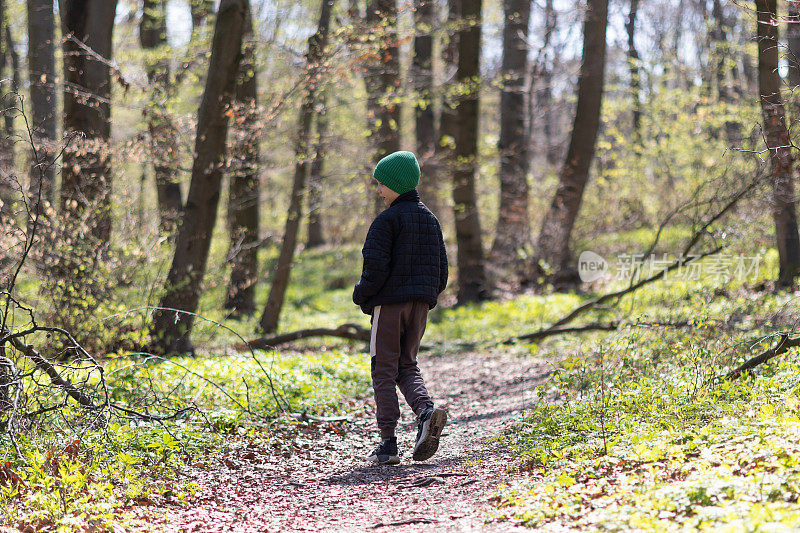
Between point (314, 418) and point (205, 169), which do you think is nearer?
point (314, 418)

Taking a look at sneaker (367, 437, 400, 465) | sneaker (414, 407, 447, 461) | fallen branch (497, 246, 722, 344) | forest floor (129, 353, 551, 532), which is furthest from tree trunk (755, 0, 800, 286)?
sneaker (367, 437, 400, 465)

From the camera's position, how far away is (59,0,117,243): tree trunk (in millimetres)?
9070

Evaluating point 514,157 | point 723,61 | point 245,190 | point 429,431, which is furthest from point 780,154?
point 723,61

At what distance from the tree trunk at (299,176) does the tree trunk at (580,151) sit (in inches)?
226

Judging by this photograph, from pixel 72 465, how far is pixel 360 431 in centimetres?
279

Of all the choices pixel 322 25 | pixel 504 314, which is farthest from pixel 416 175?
pixel 504 314

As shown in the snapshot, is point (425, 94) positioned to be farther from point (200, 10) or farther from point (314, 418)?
point (314, 418)

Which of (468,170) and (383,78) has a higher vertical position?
(383,78)

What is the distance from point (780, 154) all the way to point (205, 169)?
20.7ft

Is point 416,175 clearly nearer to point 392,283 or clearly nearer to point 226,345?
point 392,283

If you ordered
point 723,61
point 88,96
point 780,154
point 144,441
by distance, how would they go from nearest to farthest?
point 144,441 < point 780,154 < point 88,96 < point 723,61

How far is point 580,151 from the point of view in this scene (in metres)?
15.6

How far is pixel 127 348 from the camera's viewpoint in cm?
855

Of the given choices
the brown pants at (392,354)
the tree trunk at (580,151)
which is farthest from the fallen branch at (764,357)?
the tree trunk at (580,151)
